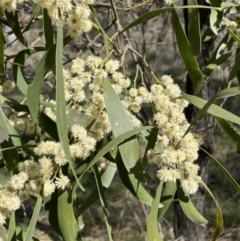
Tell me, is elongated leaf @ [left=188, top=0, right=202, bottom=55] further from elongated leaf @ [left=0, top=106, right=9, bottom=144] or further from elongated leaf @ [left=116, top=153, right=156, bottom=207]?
elongated leaf @ [left=0, top=106, right=9, bottom=144]

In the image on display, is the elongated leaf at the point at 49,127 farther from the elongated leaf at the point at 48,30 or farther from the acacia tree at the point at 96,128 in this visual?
the elongated leaf at the point at 48,30

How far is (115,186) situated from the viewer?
174 inches

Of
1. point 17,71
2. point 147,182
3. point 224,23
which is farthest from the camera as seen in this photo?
point 224,23

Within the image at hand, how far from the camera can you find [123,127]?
93 cm

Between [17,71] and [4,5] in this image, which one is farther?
[17,71]

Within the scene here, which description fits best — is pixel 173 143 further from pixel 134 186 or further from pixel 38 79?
pixel 38 79

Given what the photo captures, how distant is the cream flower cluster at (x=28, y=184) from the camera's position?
879 mm

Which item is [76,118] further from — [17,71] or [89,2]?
[89,2]

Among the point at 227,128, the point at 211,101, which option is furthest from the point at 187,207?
the point at 211,101

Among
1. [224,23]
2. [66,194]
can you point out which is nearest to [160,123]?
[66,194]

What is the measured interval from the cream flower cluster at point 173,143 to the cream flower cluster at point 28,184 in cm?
20

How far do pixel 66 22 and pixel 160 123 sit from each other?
27cm

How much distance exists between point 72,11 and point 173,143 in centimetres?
32

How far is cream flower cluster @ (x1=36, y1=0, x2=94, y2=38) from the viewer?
0.82 m
